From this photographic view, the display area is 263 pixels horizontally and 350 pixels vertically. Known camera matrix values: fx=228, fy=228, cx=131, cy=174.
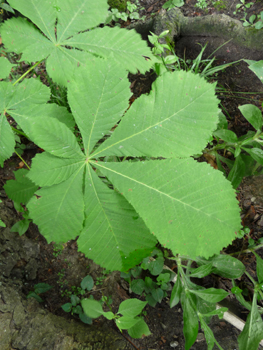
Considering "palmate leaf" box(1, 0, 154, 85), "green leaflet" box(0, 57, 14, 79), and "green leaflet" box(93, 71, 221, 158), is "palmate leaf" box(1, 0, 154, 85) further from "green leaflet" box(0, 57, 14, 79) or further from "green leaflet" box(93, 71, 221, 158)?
"green leaflet" box(93, 71, 221, 158)

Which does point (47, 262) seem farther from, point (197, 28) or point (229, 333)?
point (197, 28)

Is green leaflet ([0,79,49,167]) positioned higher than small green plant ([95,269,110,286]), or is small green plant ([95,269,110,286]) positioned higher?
green leaflet ([0,79,49,167])

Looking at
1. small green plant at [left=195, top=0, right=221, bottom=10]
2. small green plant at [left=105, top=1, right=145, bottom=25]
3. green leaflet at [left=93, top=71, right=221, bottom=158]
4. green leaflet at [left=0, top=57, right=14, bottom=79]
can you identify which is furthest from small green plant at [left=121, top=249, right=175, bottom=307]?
small green plant at [left=195, top=0, right=221, bottom=10]

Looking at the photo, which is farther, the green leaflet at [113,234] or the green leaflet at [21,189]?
the green leaflet at [21,189]

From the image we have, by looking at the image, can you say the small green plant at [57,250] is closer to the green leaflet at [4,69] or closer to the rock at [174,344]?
the rock at [174,344]

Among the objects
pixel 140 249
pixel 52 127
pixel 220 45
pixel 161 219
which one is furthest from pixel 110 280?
pixel 220 45

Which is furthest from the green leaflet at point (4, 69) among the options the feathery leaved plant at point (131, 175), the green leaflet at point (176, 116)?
the green leaflet at point (176, 116)
